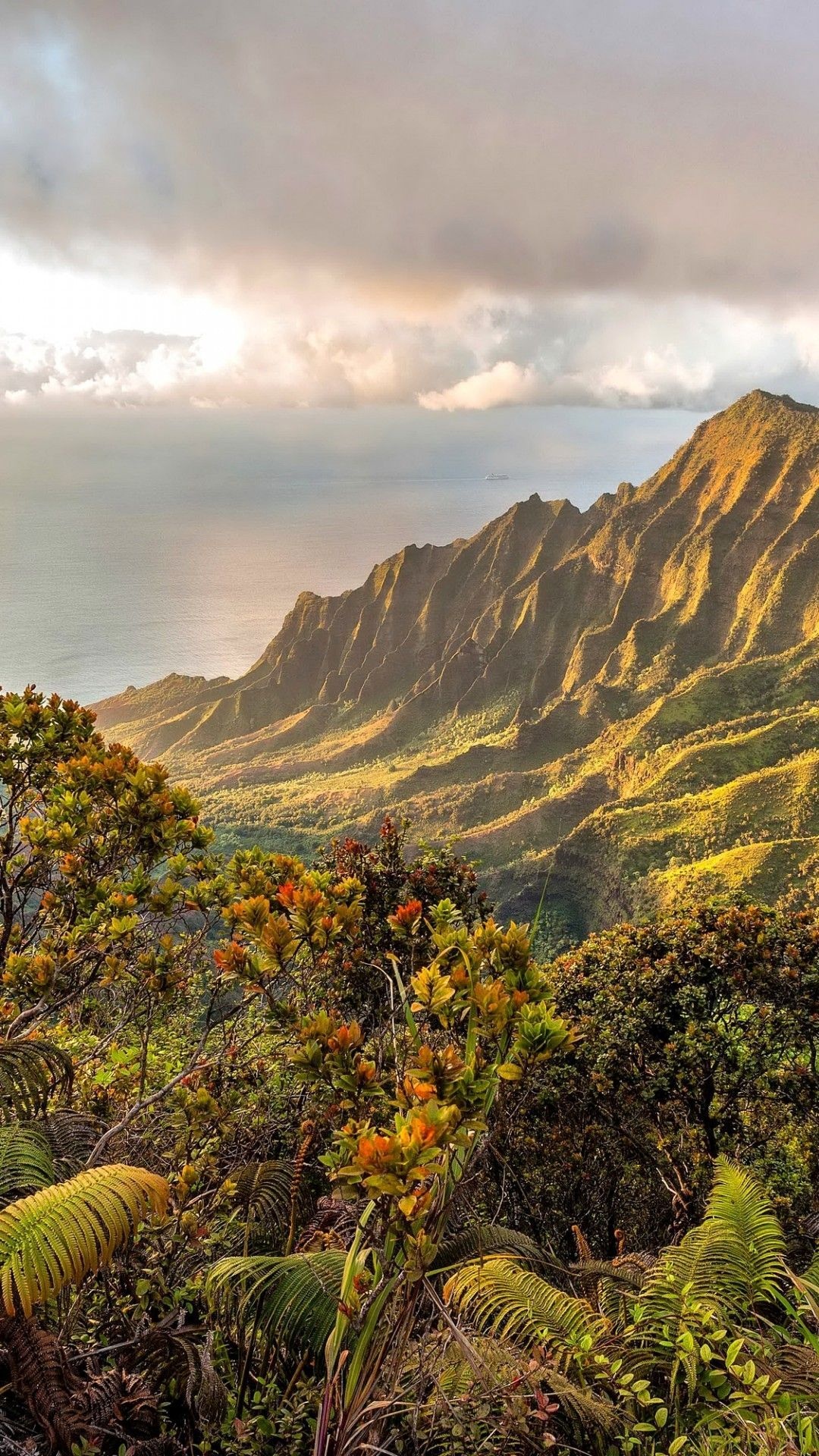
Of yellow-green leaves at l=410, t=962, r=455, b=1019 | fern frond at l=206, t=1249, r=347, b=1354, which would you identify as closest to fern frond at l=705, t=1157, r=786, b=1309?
fern frond at l=206, t=1249, r=347, b=1354

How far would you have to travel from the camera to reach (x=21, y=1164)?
295cm

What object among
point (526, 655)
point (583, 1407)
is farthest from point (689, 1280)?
point (526, 655)

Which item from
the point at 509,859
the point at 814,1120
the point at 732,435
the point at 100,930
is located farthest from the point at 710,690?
the point at 100,930

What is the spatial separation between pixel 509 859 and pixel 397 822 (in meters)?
59.9

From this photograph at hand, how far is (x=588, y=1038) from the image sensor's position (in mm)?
8062

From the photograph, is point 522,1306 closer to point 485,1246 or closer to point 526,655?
point 485,1246

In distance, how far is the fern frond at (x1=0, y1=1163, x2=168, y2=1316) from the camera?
7.00 ft

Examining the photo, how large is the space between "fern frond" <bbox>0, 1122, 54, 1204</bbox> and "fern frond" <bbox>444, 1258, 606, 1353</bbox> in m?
1.58

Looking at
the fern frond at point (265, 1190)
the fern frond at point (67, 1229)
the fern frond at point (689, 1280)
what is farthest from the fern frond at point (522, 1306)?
the fern frond at point (67, 1229)

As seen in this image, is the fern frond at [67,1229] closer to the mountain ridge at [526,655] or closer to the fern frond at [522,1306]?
the fern frond at [522,1306]

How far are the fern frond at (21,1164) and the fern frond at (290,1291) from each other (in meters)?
0.73

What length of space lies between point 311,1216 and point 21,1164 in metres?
1.56

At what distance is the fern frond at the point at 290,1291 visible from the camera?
262 cm

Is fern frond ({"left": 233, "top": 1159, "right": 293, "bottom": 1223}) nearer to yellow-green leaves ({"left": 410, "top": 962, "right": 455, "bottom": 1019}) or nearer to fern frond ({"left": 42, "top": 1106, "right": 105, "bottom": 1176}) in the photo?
fern frond ({"left": 42, "top": 1106, "right": 105, "bottom": 1176})
